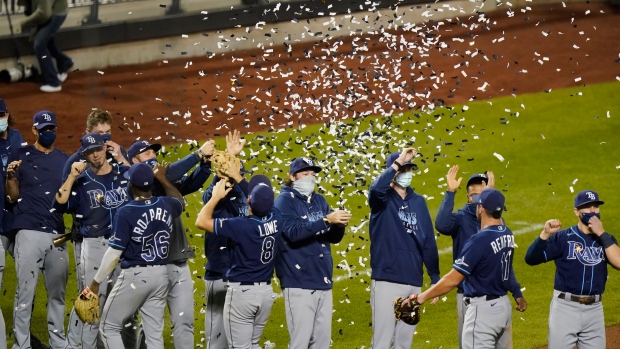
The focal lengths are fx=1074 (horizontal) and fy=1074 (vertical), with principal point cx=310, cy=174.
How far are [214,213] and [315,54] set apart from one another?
484 inches

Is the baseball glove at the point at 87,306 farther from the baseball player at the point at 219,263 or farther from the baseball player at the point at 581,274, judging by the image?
the baseball player at the point at 581,274

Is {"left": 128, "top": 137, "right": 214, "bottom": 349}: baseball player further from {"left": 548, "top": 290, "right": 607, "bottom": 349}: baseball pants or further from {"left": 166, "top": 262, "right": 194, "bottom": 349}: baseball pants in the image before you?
{"left": 548, "top": 290, "right": 607, "bottom": 349}: baseball pants

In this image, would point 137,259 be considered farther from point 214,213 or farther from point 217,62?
point 217,62

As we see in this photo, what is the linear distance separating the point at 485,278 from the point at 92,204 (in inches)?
130

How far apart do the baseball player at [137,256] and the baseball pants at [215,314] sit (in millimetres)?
591

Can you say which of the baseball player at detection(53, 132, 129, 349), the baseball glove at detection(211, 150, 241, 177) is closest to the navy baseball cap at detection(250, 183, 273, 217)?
the baseball glove at detection(211, 150, 241, 177)

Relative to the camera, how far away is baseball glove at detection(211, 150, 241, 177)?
27.3 ft

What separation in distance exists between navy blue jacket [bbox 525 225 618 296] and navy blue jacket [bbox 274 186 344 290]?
1.60 m

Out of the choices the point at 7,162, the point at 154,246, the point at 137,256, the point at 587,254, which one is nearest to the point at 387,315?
Answer: the point at 587,254

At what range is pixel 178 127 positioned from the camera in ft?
59.8

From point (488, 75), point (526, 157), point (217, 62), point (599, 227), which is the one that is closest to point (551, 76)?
point (488, 75)

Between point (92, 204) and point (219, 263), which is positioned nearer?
point (219, 263)

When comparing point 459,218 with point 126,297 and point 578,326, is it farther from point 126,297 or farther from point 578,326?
point 126,297

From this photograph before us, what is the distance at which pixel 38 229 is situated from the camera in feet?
30.6
